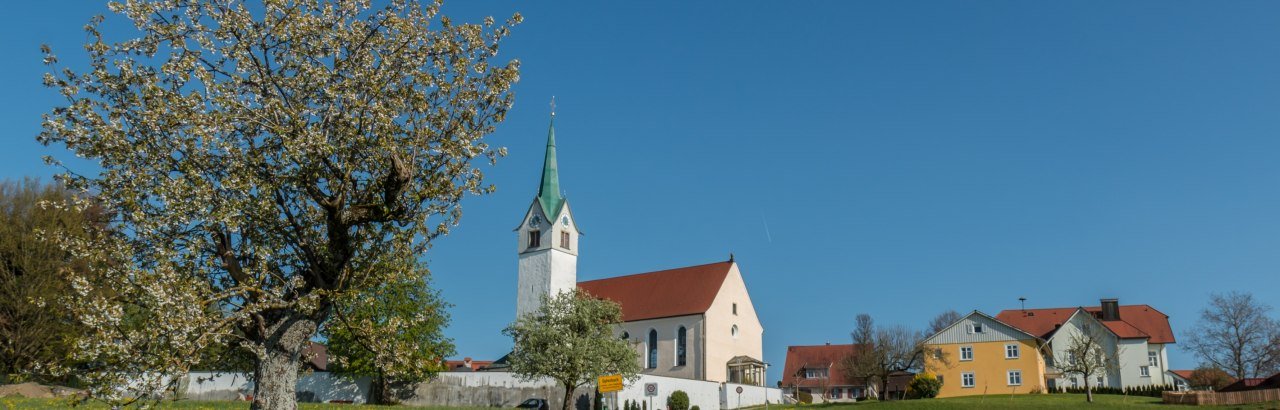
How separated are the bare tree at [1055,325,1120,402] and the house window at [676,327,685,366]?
2662 cm

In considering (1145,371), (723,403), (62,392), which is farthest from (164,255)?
(1145,371)

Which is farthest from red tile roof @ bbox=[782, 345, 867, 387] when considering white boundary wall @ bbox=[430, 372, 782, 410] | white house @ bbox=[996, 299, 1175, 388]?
white boundary wall @ bbox=[430, 372, 782, 410]

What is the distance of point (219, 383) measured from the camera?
5506cm

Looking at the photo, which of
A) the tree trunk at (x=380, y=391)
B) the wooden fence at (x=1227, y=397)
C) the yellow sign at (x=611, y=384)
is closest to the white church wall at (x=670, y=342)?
the tree trunk at (x=380, y=391)

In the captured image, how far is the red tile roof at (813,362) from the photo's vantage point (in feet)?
298

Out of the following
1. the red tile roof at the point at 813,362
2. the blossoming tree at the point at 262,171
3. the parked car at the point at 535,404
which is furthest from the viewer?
the red tile roof at the point at 813,362

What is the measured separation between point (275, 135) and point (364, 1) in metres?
2.89

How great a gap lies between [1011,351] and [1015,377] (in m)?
1.79

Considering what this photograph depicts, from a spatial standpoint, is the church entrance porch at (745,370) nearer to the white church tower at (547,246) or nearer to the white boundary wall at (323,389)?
the white church tower at (547,246)

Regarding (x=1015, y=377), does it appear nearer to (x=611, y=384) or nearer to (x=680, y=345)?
(x=680, y=345)

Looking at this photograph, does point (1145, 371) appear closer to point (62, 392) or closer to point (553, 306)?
point (553, 306)

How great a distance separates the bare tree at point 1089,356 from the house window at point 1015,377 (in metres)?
2.58

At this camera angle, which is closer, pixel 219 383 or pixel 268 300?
Answer: pixel 268 300

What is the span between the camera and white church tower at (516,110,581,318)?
70375 millimetres
